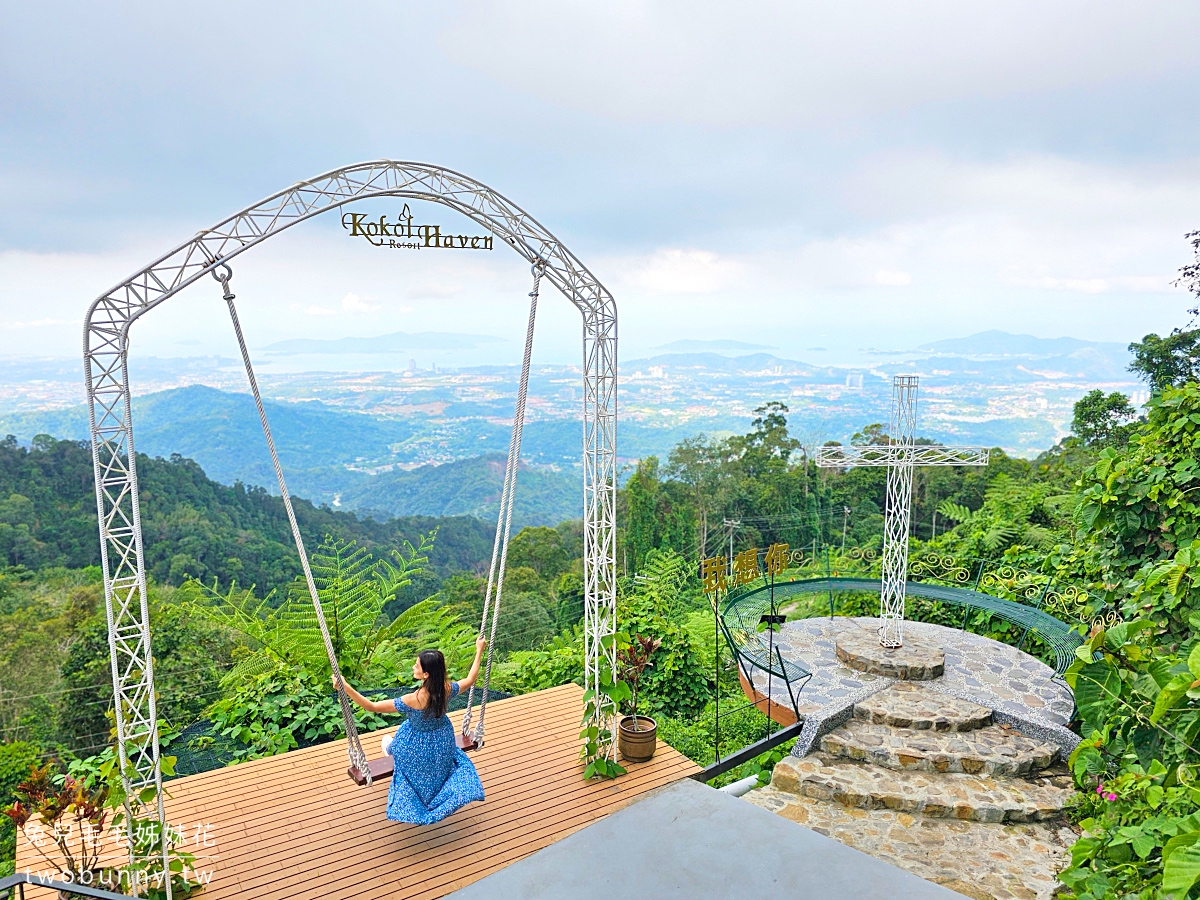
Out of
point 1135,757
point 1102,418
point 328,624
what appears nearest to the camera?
point 1135,757

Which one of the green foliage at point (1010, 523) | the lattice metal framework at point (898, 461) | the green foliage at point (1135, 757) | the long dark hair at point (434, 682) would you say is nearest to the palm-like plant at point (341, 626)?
the long dark hair at point (434, 682)

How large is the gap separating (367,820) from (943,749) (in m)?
3.89

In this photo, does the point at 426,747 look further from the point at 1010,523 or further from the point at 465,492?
the point at 465,492

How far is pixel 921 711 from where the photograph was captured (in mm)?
5590

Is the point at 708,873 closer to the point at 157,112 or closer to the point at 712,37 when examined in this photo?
the point at 712,37

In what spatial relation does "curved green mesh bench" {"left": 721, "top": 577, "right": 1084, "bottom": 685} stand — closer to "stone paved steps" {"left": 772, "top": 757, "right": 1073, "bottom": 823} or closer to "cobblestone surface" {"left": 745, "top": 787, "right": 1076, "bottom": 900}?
"stone paved steps" {"left": 772, "top": 757, "right": 1073, "bottom": 823}

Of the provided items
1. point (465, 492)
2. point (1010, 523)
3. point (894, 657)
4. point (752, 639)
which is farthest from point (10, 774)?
point (465, 492)

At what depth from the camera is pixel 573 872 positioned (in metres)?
0.93

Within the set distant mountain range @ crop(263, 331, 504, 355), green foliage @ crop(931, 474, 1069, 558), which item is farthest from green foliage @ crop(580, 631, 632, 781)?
distant mountain range @ crop(263, 331, 504, 355)

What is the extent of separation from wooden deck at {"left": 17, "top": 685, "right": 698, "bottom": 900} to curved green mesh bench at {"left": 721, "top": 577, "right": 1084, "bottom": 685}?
5.94 feet

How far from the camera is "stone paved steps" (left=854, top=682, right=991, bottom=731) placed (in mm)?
5441

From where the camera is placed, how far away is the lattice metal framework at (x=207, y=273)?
3266 millimetres

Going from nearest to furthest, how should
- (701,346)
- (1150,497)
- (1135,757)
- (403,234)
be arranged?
(1135,757), (403,234), (1150,497), (701,346)

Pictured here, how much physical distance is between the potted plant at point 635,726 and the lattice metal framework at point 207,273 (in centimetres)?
24
